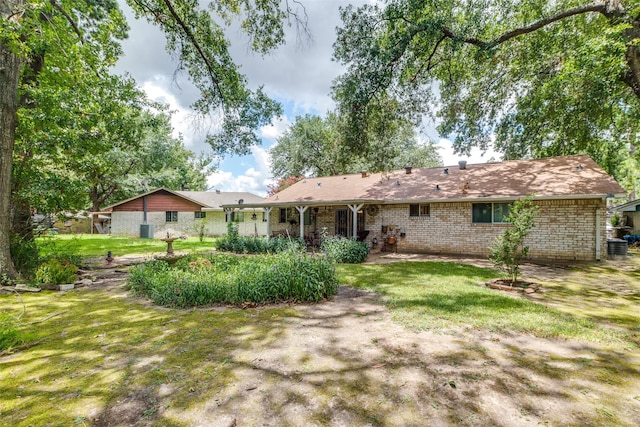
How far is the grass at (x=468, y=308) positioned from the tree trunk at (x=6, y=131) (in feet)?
25.8

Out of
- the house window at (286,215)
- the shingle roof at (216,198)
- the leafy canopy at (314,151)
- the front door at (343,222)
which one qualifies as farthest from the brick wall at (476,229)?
the shingle roof at (216,198)

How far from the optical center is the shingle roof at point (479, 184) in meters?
10.6

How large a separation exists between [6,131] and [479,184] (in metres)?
15.4

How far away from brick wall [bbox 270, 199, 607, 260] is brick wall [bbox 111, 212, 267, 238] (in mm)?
9732

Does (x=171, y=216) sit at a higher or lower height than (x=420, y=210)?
lower

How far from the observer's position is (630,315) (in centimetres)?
492

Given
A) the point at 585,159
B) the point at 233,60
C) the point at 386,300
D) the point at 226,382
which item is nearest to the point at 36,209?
the point at 233,60

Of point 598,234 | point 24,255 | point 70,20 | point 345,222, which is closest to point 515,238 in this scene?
point 598,234

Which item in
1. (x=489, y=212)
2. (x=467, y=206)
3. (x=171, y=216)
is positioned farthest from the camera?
(x=171, y=216)

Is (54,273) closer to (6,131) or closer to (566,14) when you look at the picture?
Answer: (6,131)

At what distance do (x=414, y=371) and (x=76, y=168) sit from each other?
1063cm

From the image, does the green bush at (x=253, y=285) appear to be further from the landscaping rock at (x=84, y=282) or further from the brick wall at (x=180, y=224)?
the brick wall at (x=180, y=224)

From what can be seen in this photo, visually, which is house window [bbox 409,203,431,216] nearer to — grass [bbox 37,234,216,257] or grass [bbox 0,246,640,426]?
grass [bbox 0,246,640,426]

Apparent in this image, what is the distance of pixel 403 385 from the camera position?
2.73 metres
